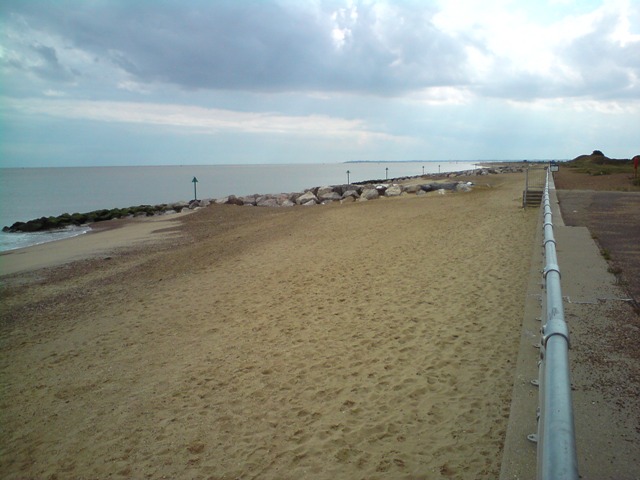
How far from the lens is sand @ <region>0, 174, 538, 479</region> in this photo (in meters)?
4.05

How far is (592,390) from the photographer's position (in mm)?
3250

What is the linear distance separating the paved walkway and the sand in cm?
64

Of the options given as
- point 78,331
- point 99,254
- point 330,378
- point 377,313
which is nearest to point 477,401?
point 330,378

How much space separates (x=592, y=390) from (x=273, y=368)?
3.64m

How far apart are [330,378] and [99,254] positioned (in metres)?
13.9

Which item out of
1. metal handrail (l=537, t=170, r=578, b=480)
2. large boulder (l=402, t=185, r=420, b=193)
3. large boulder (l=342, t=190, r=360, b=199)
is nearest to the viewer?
metal handrail (l=537, t=170, r=578, b=480)

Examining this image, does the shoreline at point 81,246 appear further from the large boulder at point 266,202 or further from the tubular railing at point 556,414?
the tubular railing at point 556,414

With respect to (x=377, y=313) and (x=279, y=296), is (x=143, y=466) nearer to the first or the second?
(x=377, y=313)

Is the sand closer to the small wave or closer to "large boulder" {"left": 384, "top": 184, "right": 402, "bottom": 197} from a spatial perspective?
the small wave

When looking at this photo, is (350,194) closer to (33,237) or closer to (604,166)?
(33,237)

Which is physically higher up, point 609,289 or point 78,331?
point 609,289

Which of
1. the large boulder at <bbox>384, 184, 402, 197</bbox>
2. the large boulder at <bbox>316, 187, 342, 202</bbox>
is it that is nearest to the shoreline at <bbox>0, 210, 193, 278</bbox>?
the large boulder at <bbox>316, 187, 342, 202</bbox>

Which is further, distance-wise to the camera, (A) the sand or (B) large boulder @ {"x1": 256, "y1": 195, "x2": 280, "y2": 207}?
(B) large boulder @ {"x1": 256, "y1": 195, "x2": 280, "y2": 207}

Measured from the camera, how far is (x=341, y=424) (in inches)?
173
